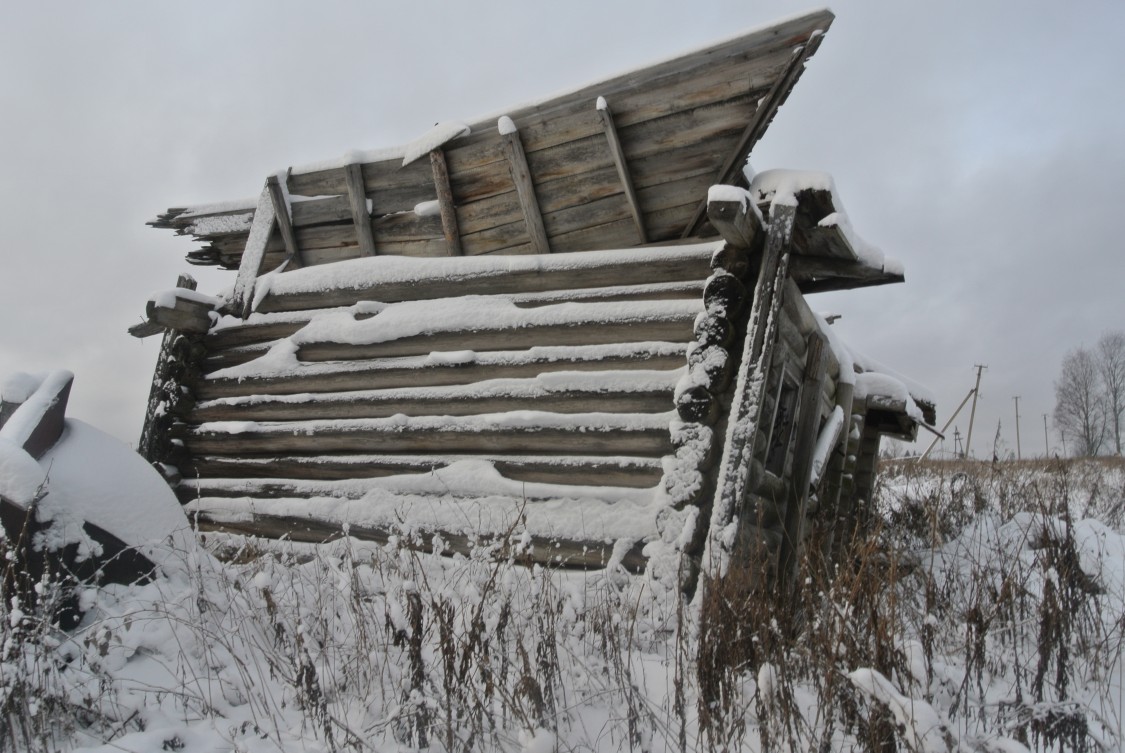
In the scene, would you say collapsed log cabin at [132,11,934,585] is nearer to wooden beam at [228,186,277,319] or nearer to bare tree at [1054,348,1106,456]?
wooden beam at [228,186,277,319]

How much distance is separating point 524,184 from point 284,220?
2.58 meters

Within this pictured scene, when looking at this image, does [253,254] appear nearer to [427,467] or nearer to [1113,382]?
[427,467]

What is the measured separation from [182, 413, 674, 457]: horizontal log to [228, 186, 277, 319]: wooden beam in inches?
46.6

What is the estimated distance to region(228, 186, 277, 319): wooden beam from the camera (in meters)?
7.40

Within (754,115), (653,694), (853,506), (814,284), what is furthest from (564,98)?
(853,506)

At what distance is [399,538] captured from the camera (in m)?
3.82

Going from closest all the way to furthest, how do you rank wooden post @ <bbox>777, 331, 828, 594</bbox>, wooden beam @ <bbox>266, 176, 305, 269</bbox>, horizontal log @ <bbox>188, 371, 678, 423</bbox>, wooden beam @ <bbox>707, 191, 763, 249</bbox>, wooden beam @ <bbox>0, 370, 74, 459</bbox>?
wooden beam @ <bbox>0, 370, 74, 459</bbox> → wooden beam @ <bbox>707, 191, 763, 249</bbox> → horizontal log @ <bbox>188, 371, 678, 423</bbox> → wooden post @ <bbox>777, 331, 828, 594</bbox> → wooden beam @ <bbox>266, 176, 305, 269</bbox>

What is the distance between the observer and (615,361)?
5652 mm

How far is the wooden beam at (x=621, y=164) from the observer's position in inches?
225

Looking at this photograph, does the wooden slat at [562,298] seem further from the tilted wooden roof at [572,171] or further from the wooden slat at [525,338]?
the tilted wooden roof at [572,171]

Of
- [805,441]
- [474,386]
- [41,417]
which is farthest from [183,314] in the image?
[805,441]

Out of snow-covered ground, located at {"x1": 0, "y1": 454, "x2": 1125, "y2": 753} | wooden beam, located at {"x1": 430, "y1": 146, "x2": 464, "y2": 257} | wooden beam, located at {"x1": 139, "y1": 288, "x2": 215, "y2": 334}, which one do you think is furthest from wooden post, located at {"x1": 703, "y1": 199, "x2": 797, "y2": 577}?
wooden beam, located at {"x1": 139, "y1": 288, "x2": 215, "y2": 334}

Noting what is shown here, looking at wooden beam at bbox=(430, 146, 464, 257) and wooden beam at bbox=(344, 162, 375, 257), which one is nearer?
wooden beam at bbox=(430, 146, 464, 257)

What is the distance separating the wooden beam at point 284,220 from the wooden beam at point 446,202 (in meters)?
1.64
